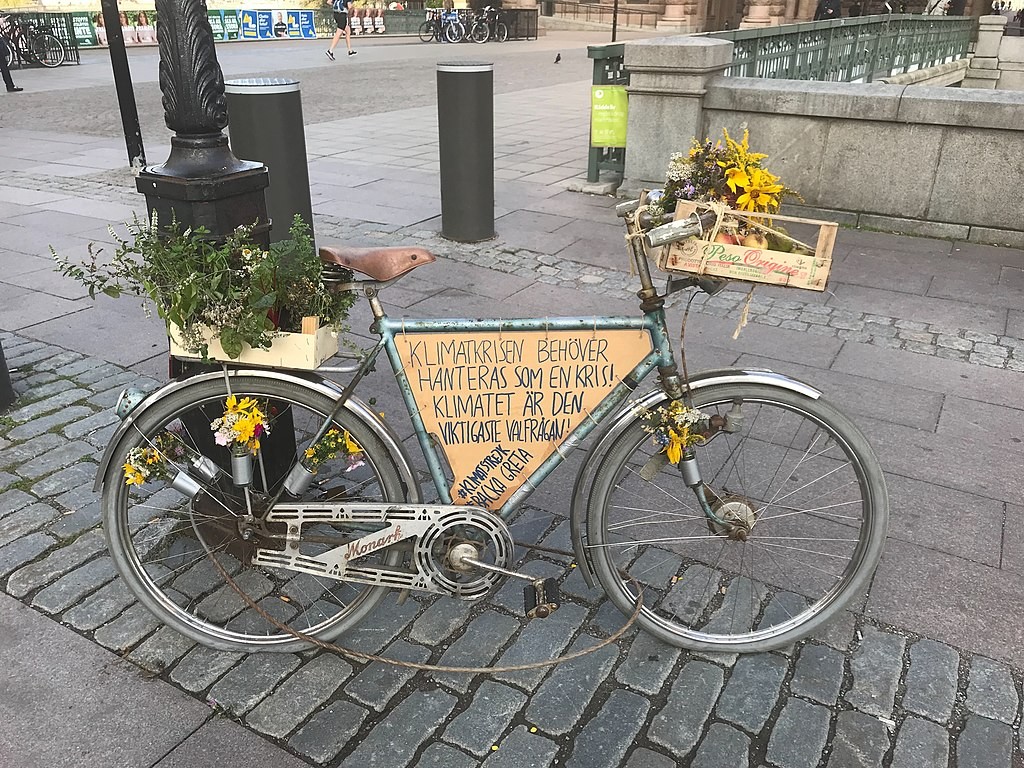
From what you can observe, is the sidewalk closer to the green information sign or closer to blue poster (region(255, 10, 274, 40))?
the green information sign

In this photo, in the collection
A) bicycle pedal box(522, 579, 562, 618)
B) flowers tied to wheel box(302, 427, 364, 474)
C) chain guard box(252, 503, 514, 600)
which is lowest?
bicycle pedal box(522, 579, 562, 618)

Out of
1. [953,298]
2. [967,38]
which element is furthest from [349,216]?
[967,38]

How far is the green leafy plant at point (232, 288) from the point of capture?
2279 mm

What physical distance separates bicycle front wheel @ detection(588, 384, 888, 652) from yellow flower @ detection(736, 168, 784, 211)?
0.50 m

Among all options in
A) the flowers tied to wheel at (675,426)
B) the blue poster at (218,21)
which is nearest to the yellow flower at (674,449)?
the flowers tied to wheel at (675,426)

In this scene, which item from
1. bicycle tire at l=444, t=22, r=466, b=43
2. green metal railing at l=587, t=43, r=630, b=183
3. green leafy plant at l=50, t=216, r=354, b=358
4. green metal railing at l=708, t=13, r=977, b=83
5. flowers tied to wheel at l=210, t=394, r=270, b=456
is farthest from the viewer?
bicycle tire at l=444, t=22, r=466, b=43

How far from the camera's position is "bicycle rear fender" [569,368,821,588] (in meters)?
2.35

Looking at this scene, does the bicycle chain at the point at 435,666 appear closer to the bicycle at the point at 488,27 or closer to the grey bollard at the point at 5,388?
Result: the grey bollard at the point at 5,388

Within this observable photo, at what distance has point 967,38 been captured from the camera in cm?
2248

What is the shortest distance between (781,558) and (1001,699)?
0.82 metres

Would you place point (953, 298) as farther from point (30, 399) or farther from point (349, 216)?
point (30, 399)

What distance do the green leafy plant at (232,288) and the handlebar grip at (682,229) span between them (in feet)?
2.96

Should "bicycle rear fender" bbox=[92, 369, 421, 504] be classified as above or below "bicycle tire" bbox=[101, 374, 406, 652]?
above

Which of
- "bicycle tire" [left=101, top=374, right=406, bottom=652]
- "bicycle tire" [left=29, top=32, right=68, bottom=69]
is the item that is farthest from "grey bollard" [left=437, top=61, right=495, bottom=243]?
"bicycle tire" [left=29, top=32, right=68, bottom=69]
